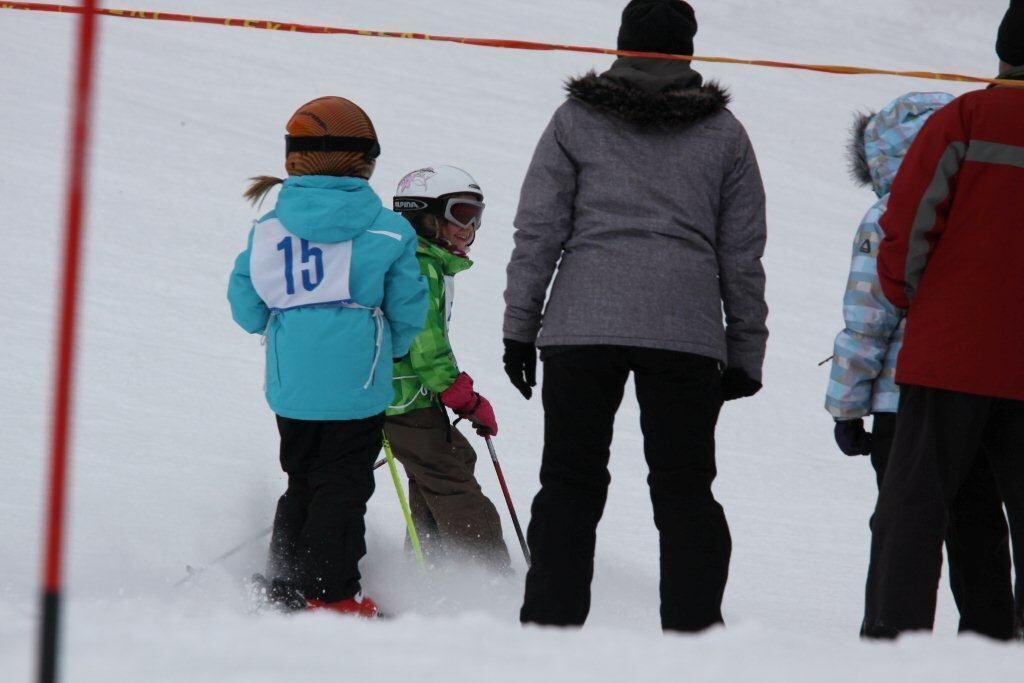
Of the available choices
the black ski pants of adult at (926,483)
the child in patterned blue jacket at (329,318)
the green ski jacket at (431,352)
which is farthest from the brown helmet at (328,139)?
the black ski pants of adult at (926,483)

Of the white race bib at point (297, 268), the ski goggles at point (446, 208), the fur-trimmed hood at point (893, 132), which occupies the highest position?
the fur-trimmed hood at point (893, 132)

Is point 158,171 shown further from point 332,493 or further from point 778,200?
point 332,493

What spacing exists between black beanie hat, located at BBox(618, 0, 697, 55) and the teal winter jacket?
95 cm

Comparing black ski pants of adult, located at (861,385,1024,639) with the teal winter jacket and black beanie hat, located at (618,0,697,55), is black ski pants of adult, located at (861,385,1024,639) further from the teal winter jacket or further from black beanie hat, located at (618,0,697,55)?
the teal winter jacket

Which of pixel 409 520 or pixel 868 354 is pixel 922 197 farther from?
pixel 409 520

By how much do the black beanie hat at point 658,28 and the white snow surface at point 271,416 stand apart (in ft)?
4.73

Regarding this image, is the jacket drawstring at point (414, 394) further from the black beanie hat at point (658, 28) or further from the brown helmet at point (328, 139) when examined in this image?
the black beanie hat at point (658, 28)

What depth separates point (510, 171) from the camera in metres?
12.9

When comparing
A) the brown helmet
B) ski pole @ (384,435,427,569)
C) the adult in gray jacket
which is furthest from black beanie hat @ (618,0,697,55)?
ski pole @ (384,435,427,569)

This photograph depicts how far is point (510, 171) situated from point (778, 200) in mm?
2677

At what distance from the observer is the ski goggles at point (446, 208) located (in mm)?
4523

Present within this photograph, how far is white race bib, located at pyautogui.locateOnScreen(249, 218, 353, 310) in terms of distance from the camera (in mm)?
3867

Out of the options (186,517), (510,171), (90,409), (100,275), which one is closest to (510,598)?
(186,517)

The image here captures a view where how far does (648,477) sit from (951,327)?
794 mm
